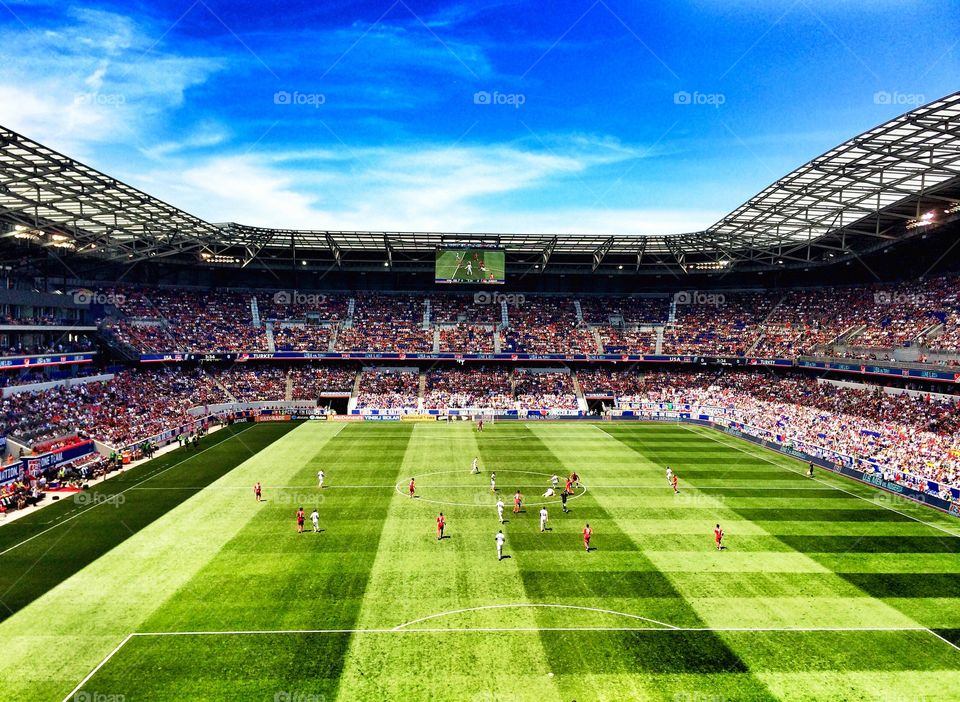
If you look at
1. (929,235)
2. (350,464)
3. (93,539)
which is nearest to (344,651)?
(93,539)

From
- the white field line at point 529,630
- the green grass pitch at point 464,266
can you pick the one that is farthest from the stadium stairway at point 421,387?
the white field line at point 529,630

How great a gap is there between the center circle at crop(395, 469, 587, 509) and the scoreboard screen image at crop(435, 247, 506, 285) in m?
34.0

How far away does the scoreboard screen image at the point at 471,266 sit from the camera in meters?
64.9

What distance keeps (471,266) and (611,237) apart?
51.2 ft

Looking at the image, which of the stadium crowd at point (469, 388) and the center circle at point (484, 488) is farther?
the stadium crowd at point (469, 388)

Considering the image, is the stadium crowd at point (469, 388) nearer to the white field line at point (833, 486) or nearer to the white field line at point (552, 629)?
the white field line at point (833, 486)

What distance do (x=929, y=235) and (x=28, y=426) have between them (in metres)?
69.4

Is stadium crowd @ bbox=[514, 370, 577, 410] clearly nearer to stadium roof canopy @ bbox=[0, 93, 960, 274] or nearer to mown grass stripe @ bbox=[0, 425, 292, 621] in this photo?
stadium roof canopy @ bbox=[0, 93, 960, 274]

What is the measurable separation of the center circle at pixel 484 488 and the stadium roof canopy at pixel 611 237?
83.2 feet

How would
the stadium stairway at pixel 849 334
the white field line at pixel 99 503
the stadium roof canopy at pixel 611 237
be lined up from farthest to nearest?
the stadium stairway at pixel 849 334
the stadium roof canopy at pixel 611 237
the white field line at pixel 99 503

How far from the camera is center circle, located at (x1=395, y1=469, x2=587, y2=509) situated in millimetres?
28672

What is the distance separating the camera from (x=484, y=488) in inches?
1229

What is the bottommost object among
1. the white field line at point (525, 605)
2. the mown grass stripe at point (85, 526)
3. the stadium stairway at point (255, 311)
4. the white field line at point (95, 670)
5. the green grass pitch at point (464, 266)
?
the white field line at point (95, 670)

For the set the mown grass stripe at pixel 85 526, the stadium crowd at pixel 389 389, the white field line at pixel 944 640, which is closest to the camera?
the white field line at pixel 944 640
